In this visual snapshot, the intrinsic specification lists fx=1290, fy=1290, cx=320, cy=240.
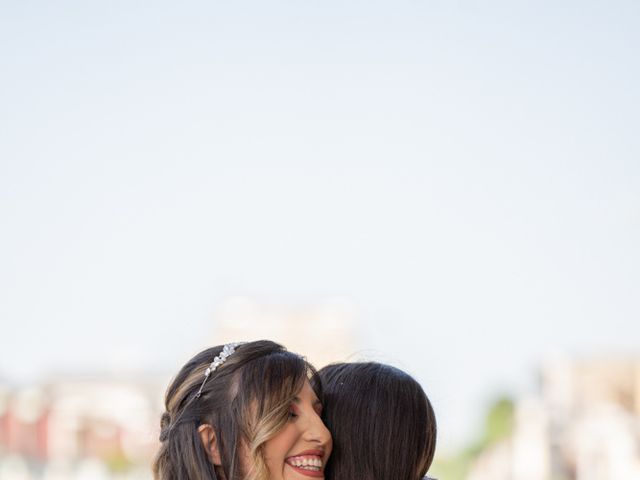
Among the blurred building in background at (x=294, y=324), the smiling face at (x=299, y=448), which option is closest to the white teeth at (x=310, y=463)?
the smiling face at (x=299, y=448)

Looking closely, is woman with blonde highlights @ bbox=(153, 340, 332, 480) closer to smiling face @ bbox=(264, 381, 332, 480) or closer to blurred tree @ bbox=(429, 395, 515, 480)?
smiling face @ bbox=(264, 381, 332, 480)

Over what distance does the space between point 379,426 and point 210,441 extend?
421 mm

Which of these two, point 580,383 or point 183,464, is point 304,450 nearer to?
point 183,464

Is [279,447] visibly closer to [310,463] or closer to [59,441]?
[310,463]

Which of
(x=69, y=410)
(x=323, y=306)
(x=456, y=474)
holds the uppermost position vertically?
(x=323, y=306)

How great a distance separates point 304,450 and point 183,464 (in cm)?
30

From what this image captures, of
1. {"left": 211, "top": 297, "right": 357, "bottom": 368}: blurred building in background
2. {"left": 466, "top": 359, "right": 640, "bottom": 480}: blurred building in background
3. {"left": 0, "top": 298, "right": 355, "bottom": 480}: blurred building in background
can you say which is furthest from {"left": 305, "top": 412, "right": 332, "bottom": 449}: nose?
{"left": 211, "top": 297, "right": 357, "bottom": 368}: blurred building in background

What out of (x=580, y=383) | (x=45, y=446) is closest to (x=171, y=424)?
(x=45, y=446)

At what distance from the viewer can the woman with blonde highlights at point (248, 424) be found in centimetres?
312

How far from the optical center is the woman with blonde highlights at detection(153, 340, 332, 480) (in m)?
3.12

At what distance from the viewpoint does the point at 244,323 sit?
52281 mm

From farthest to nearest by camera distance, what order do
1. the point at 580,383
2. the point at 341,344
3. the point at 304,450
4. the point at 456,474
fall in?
the point at 456,474 → the point at 341,344 → the point at 580,383 → the point at 304,450

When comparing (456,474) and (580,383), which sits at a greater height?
(580,383)

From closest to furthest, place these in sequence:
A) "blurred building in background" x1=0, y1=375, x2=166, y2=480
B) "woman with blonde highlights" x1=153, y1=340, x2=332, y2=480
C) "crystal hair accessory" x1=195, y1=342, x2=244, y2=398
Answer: "woman with blonde highlights" x1=153, y1=340, x2=332, y2=480 → "crystal hair accessory" x1=195, y1=342, x2=244, y2=398 → "blurred building in background" x1=0, y1=375, x2=166, y2=480
